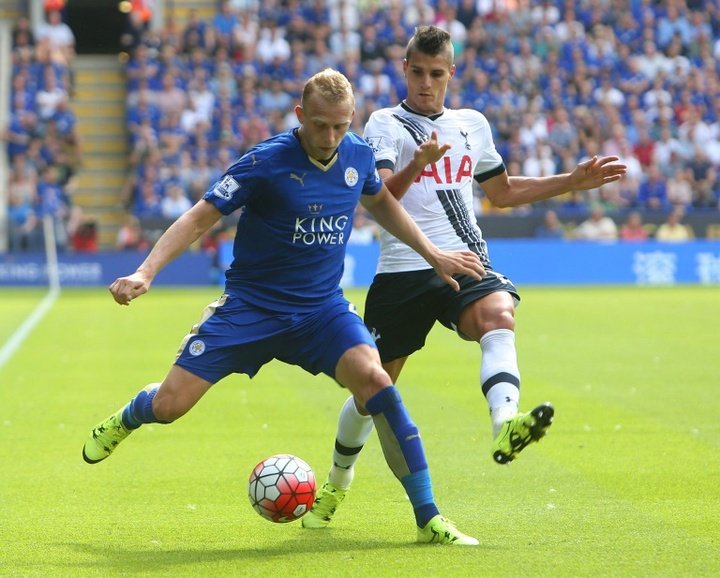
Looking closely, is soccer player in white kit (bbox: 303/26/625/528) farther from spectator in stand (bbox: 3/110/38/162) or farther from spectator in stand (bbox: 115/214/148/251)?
spectator in stand (bbox: 3/110/38/162)

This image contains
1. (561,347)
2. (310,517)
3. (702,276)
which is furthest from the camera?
(702,276)

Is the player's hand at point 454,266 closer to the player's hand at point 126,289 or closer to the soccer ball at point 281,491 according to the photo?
the soccer ball at point 281,491

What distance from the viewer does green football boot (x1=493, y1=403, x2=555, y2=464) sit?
6.06 metres

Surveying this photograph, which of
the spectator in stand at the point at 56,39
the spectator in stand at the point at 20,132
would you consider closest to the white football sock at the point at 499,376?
the spectator in stand at the point at 20,132

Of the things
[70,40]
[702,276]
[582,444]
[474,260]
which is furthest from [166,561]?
[70,40]

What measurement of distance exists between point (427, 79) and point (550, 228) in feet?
71.4

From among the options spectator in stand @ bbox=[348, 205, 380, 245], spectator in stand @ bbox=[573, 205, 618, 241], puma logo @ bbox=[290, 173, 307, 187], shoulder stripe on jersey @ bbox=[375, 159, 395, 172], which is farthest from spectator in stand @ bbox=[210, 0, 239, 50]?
puma logo @ bbox=[290, 173, 307, 187]

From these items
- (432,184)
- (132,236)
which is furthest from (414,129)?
(132,236)

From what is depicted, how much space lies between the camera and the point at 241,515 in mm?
7191

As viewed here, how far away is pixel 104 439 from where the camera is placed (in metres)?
7.19

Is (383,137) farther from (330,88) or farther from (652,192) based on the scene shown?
(652,192)

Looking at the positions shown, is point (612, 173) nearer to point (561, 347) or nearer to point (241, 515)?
point (241, 515)

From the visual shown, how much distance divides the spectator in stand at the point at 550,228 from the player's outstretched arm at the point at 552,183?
20929mm

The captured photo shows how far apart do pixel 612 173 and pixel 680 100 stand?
27274 mm
